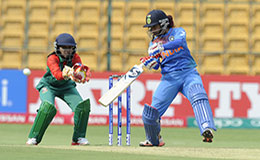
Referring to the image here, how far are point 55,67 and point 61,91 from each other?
461 millimetres

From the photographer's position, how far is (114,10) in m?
13.8

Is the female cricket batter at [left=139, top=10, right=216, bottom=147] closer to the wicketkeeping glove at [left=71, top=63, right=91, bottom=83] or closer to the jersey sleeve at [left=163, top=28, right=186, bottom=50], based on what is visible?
the jersey sleeve at [left=163, top=28, right=186, bottom=50]

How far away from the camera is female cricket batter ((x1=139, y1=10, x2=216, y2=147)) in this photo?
281 inches

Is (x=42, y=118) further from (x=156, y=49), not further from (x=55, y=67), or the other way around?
(x=156, y=49)

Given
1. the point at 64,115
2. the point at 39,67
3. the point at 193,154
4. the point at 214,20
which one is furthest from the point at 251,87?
the point at 193,154

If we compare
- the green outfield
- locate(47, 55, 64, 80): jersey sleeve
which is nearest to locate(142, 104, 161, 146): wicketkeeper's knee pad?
the green outfield

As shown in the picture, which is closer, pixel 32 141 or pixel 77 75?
pixel 77 75

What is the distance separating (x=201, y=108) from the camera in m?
7.01

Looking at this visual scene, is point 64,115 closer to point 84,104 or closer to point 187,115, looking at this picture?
point 187,115

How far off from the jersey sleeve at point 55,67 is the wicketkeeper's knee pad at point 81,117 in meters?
0.45

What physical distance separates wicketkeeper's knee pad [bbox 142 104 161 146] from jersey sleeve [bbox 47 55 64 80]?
111 centimetres

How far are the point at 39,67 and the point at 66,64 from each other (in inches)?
214

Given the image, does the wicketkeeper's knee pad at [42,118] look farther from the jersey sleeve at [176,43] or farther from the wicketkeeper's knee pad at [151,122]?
the jersey sleeve at [176,43]

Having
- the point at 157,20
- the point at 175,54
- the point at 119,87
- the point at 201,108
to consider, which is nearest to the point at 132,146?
the point at 119,87
